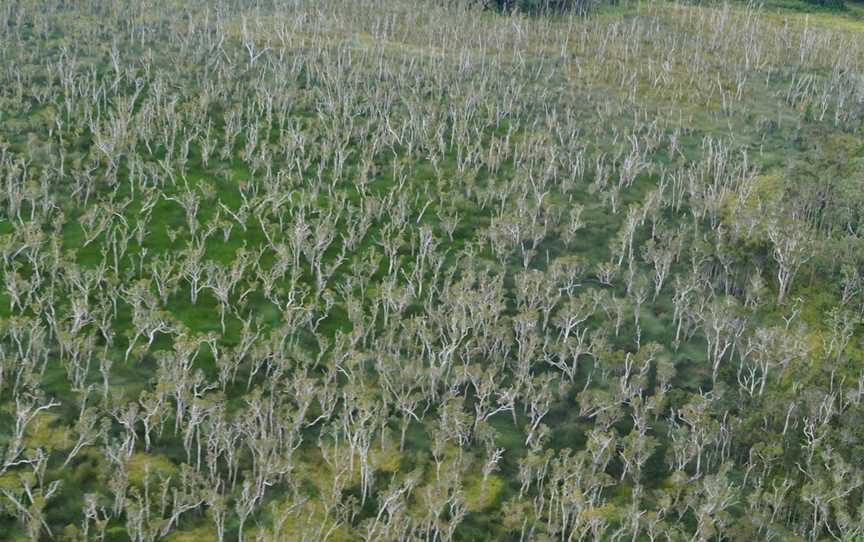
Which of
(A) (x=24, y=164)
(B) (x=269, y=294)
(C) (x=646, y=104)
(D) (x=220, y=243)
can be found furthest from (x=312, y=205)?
(C) (x=646, y=104)

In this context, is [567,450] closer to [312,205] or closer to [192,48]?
[312,205]

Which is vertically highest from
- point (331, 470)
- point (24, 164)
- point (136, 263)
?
point (24, 164)

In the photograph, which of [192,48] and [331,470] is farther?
[192,48]

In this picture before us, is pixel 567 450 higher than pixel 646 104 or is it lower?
lower

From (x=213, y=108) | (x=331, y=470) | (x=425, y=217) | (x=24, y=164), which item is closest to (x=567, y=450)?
(x=331, y=470)

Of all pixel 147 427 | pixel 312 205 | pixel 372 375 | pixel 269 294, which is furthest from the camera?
pixel 312 205

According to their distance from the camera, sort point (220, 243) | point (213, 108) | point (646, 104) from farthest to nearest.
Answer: point (646, 104) < point (213, 108) < point (220, 243)
